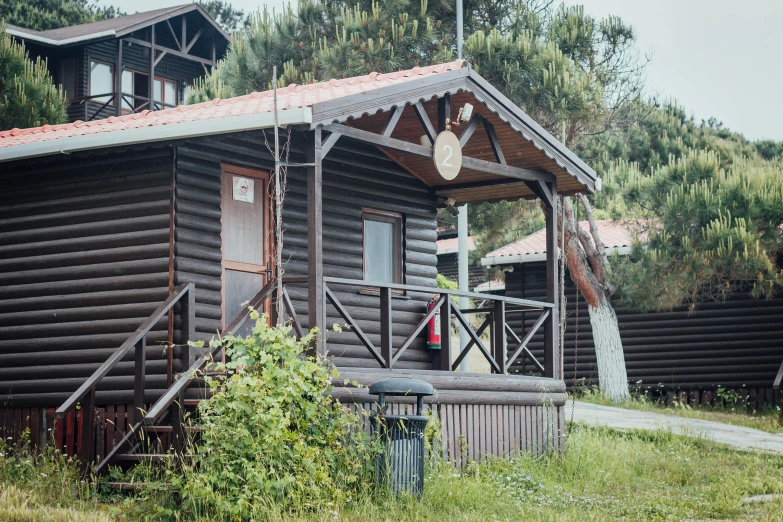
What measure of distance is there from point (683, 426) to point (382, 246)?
213 inches

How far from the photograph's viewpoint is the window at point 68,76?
32.5 metres

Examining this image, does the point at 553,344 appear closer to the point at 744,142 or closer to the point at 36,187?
the point at 36,187

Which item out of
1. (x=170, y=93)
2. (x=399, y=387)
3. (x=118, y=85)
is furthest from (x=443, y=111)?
(x=170, y=93)

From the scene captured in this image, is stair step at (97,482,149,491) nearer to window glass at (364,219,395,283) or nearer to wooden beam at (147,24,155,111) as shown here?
window glass at (364,219,395,283)

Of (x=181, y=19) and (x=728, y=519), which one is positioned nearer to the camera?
(x=728, y=519)

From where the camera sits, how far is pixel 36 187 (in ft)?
40.4

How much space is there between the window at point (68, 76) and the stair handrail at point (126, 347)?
23.3m

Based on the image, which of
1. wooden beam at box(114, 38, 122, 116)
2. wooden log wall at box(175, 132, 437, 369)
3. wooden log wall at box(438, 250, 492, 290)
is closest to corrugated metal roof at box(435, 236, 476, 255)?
wooden log wall at box(438, 250, 492, 290)

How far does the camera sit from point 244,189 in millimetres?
12227

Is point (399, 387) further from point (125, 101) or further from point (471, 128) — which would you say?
point (125, 101)

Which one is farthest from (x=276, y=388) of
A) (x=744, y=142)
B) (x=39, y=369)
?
(x=744, y=142)

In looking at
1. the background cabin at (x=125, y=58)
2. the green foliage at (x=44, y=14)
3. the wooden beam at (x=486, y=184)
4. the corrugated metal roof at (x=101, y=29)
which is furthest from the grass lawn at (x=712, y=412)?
the green foliage at (x=44, y=14)

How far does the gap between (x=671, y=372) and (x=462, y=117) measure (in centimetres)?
1244

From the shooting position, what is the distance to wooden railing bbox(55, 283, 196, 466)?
33.4 feet
